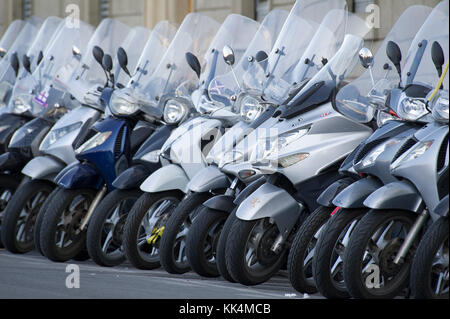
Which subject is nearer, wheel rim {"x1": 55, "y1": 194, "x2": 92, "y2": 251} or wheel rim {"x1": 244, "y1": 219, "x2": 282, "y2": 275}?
wheel rim {"x1": 244, "y1": 219, "x2": 282, "y2": 275}

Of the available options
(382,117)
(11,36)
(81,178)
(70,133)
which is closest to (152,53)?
(70,133)

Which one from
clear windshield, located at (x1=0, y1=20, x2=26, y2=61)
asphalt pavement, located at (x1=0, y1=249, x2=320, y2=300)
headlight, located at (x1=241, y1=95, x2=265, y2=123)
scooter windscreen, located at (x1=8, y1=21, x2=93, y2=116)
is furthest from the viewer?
clear windshield, located at (x1=0, y1=20, x2=26, y2=61)

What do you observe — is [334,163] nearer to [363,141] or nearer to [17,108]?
[363,141]

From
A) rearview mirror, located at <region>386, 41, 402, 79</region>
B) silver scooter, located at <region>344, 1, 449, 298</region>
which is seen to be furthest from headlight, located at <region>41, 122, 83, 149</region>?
silver scooter, located at <region>344, 1, 449, 298</region>

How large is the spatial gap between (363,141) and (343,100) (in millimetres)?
437

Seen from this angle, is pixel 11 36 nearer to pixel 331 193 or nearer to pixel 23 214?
pixel 23 214

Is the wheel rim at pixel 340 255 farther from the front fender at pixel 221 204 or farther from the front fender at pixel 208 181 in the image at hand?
the front fender at pixel 208 181

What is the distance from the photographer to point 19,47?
1128cm

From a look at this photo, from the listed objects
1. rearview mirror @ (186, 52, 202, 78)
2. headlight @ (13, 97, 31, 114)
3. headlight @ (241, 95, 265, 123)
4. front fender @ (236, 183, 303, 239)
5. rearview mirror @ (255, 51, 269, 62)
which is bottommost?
headlight @ (13, 97, 31, 114)

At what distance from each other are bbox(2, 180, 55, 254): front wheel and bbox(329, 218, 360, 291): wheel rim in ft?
10.8

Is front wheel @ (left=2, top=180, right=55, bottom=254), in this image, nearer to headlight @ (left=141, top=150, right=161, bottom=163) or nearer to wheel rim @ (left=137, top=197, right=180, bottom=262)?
headlight @ (left=141, top=150, right=161, bottom=163)

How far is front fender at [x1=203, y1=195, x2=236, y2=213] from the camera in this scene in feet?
22.6

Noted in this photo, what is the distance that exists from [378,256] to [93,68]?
173 inches
